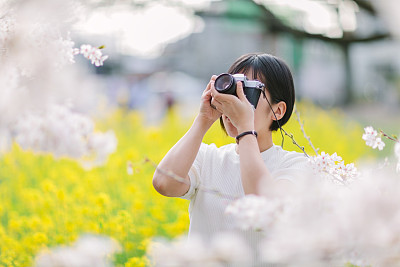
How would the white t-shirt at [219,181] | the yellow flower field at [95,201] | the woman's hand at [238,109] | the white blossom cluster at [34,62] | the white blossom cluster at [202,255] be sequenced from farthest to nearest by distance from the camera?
the yellow flower field at [95,201], the white t-shirt at [219,181], the woman's hand at [238,109], the white blossom cluster at [34,62], the white blossom cluster at [202,255]

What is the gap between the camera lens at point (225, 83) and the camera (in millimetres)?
1225

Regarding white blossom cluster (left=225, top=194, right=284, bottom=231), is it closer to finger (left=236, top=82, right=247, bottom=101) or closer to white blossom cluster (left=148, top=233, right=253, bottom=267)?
white blossom cluster (left=148, top=233, right=253, bottom=267)

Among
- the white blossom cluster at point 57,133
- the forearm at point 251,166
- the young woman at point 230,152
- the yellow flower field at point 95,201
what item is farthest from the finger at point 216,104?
the white blossom cluster at point 57,133

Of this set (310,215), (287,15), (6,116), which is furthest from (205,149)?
(287,15)

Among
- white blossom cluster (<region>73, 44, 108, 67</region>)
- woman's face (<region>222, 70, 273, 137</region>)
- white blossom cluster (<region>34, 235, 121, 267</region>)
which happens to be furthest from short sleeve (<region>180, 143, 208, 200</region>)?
white blossom cluster (<region>34, 235, 121, 267</region>)

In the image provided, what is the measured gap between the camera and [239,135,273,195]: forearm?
44.7 inches

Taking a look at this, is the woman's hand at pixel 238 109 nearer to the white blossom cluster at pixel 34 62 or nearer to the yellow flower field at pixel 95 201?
the yellow flower field at pixel 95 201

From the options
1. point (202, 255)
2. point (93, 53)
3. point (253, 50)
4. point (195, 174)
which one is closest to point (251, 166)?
point (195, 174)

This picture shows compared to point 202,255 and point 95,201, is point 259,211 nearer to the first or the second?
point 202,255

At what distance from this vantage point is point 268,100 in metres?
1.36

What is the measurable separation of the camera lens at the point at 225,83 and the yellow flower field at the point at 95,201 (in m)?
0.28

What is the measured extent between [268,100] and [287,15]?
3.09 m

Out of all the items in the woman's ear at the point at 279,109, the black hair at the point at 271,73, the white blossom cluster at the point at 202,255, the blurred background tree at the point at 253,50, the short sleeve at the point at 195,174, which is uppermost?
the blurred background tree at the point at 253,50

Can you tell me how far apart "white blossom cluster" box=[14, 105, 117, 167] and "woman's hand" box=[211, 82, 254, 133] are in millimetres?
572
